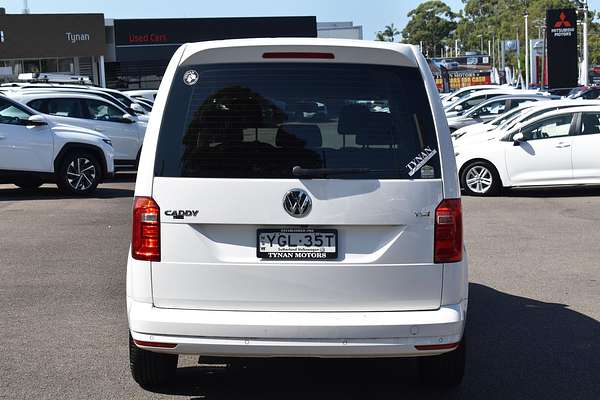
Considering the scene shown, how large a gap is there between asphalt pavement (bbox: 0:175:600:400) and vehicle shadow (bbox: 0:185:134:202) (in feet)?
11.2

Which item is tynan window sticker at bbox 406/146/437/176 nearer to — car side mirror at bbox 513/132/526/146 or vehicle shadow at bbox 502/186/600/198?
car side mirror at bbox 513/132/526/146

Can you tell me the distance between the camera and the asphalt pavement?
6.24m

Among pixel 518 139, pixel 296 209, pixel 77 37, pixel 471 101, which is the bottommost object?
pixel 518 139

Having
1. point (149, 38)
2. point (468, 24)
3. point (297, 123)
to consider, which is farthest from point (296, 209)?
point (468, 24)

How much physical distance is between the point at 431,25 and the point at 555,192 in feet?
583

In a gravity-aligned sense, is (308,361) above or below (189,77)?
below

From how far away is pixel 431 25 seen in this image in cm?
19175

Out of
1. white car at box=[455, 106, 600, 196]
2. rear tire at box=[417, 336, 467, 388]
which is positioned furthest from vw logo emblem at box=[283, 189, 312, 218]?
white car at box=[455, 106, 600, 196]

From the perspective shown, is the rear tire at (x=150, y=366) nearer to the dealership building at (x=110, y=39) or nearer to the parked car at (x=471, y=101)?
the parked car at (x=471, y=101)

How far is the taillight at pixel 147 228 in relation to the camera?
5348 millimetres

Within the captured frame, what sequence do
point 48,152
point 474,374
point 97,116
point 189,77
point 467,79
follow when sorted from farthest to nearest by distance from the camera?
point 467,79, point 97,116, point 48,152, point 474,374, point 189,77

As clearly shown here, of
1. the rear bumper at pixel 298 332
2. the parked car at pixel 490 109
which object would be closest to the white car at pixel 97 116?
the parked car at pixel 490 109

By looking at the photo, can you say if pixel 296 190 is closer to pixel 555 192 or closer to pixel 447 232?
pixel 447 232

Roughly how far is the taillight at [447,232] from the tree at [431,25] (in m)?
188
